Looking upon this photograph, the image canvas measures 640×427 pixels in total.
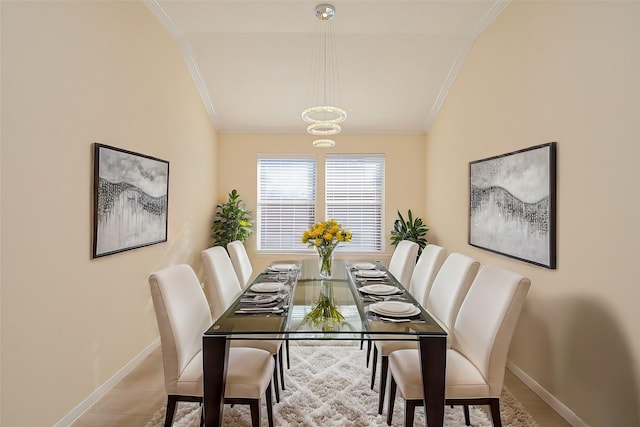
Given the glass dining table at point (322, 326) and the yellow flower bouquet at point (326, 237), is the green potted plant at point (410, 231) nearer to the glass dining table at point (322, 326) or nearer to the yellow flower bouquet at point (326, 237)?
the yellow flower bouquet at point (326, 237)

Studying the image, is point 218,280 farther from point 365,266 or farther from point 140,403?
point 365,266

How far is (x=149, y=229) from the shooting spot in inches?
129

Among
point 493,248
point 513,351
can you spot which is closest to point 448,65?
point 493,248

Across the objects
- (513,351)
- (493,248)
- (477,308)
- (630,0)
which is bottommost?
(513,351)

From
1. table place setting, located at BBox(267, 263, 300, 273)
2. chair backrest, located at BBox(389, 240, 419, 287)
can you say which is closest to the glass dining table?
table place setting, located at BBox(267, 263, 300, 273)

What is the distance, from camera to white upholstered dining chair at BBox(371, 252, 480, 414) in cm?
231

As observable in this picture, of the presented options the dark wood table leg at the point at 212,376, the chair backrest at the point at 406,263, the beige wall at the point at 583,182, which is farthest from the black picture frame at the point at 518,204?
the dark wood table leg at the point at 212,376

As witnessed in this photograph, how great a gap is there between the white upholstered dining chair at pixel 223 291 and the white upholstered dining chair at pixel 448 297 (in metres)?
0.70

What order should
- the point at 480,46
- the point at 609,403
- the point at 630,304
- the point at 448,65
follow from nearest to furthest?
the point at 630,304, the point at 609,403, the point at 480,46, the point at 448,65

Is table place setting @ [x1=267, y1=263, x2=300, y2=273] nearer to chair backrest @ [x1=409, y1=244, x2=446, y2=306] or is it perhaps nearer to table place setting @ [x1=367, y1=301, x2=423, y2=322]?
chair backrest @ [x1=409, y1=244, x2=446, y2=306]

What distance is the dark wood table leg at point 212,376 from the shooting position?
175 centimetres

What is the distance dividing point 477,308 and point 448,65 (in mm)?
3146

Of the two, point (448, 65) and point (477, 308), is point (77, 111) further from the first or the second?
point (448, 65)

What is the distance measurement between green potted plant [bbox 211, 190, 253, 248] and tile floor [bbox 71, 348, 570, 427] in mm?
2213
